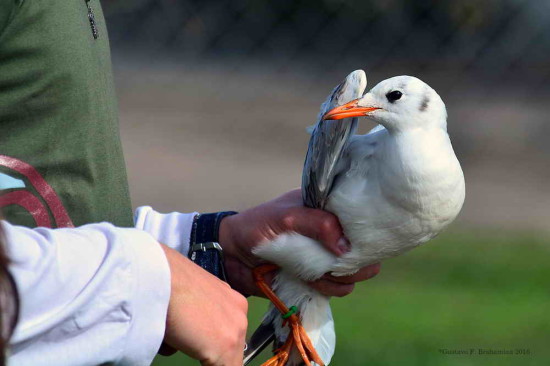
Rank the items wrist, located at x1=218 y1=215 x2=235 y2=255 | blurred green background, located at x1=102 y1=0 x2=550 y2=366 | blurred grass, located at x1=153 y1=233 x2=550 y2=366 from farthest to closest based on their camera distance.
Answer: blurred green background, located at x1=102 y1=0 x2=550 y2=366
blurred grass, located at x1=153 y1=233 x2=550 y2=366
wrist, located at x1=218 y1=215 x2=235 y2=255

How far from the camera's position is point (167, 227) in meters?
2.20

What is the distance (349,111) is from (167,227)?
0.52 metres

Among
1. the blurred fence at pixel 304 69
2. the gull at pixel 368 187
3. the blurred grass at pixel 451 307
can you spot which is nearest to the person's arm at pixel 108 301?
the gull at pixel 368 187

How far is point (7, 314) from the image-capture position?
102cm

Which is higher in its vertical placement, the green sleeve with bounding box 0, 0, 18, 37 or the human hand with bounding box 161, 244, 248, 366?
the green sleeve with bounding box 0, 0, 18, 37

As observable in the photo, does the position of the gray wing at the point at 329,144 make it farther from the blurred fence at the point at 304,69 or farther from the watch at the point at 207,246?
the blurred fence at the point at 304,69

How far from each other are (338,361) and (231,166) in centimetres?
273

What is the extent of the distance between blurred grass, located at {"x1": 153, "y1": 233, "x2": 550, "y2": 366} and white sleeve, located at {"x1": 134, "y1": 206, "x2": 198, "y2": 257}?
1.67 m

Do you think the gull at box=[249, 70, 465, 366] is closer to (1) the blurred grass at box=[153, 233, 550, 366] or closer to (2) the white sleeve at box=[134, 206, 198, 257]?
(2) the white sleeve at box=[134, 206, 198, 257]

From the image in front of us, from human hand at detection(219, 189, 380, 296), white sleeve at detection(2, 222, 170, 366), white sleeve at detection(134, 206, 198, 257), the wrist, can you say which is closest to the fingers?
human hand at detection(219, 189, 380, 296)

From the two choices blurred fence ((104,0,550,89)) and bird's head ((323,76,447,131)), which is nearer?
bird's head ((323,76,447,131))

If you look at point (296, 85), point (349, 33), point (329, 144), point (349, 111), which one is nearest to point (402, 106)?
point (349, 111)

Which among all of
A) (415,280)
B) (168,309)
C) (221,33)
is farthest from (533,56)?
(168,309)

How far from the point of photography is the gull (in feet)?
7.16
